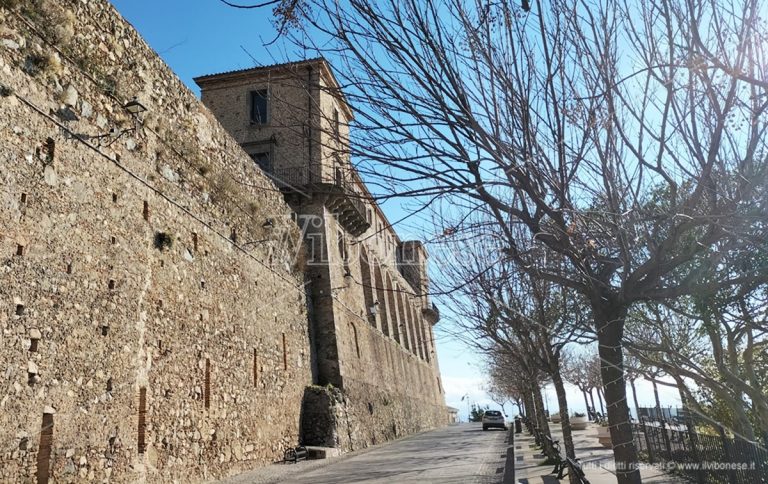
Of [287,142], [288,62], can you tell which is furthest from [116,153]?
[287,142]

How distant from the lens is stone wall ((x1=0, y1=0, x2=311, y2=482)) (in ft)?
21.4

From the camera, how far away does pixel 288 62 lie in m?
4.26

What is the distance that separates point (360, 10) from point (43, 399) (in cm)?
557

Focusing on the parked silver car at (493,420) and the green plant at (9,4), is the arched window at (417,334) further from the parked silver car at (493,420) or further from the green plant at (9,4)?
the green plant at (9,4)

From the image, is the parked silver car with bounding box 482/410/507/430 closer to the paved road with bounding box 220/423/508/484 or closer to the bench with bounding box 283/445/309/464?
the paved road with bounding box 220/423/508/484

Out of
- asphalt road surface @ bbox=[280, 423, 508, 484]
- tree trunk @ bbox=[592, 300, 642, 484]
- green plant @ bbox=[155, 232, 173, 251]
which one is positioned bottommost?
asphalt road surface @ bbox=[280, 423, 508, 484]

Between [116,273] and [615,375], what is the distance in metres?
6.72

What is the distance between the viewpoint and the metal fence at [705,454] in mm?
6336

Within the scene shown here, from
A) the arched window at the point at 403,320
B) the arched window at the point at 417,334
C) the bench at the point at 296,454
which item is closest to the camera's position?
the bench at the point at 296,454

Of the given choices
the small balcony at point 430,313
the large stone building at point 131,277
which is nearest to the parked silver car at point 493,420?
the small balcony at point 430,313

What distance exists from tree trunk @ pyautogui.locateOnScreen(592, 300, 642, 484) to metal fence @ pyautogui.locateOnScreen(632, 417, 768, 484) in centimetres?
244

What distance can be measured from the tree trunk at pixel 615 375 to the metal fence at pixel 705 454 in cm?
244

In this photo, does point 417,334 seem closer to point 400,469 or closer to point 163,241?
point 400,469

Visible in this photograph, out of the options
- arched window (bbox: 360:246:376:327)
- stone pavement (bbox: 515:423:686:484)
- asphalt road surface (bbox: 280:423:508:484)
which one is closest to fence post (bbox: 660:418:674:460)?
stone pavement (bbox: 515:423:686:484)
